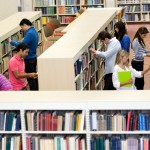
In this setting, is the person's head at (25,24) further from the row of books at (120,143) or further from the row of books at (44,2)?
the row of books at (44,2)

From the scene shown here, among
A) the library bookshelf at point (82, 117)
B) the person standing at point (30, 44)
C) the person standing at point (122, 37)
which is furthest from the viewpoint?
the person standing at point (30, 44)

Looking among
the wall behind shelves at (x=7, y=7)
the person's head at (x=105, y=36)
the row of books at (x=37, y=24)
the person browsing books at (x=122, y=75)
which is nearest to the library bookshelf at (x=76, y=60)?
the person's head at (x=105, y=36)

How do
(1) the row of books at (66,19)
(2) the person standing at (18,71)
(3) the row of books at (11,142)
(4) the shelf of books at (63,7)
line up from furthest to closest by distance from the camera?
1. (1) the row of books at (66,19)
2. (4) the shelf of books at (63,7)
3. (2) the person standing at (18,71)
4. (3) the row of books at (11,142)

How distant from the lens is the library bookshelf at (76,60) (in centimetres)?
663

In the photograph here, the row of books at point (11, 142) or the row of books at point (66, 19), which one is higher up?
the row of books at point (66, 19)

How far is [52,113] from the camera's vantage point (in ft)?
17.8

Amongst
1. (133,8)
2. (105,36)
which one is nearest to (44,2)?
(133,8)

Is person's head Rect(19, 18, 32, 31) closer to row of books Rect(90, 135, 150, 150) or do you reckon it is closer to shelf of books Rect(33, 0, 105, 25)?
row of books Rect(90, 135, 150, 150)

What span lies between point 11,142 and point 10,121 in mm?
257

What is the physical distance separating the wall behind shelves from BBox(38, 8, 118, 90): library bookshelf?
483 centimetres

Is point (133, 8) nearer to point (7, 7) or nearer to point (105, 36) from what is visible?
point (7, 7)

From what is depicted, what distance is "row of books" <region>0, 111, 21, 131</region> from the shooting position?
17.9 feet

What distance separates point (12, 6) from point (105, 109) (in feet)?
35.1

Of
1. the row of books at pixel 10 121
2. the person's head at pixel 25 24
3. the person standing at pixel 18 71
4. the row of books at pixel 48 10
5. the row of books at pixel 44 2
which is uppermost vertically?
the row of books at pixel 44 2
